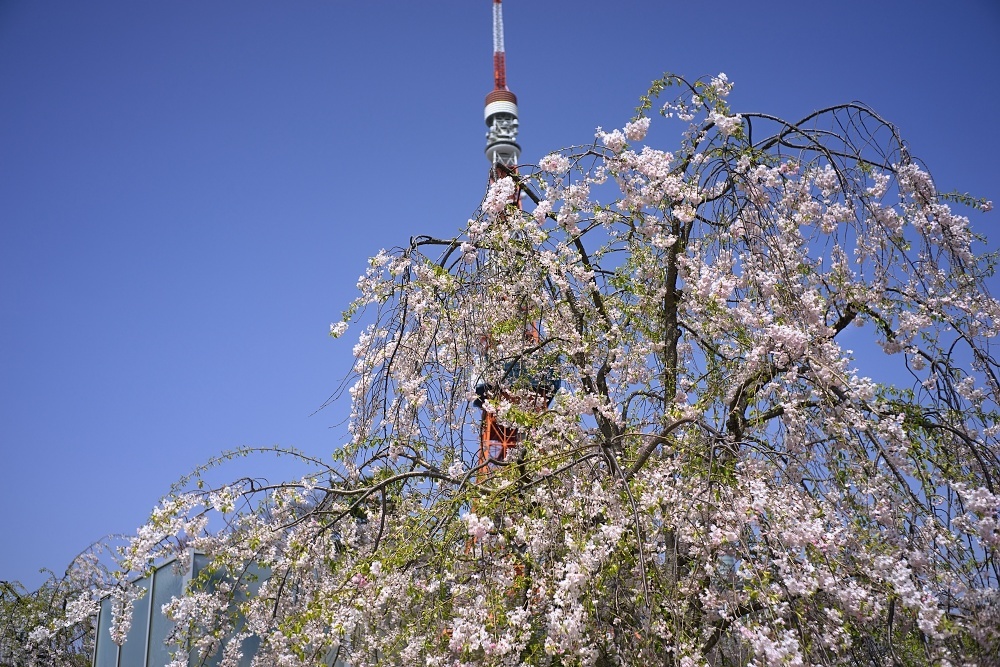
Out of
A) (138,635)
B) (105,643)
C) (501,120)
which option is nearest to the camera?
(138,635)

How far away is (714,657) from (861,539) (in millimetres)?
1028

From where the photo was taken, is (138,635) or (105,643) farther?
(105,643)

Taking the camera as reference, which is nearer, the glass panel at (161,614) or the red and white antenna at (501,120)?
the glass panel at (161,614)

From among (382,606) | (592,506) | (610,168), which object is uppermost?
(610,168)

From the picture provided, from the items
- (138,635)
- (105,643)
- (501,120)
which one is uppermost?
(501,120)

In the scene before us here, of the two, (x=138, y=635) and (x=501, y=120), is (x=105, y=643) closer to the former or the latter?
(x=138, y=635)

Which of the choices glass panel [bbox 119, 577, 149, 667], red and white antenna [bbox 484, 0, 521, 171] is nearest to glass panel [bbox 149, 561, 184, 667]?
glass panel [bbox 119, 577, 149, 667]

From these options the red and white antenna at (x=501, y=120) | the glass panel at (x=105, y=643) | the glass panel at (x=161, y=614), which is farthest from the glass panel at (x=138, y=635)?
the red and white antenna at (x=501, y=120)

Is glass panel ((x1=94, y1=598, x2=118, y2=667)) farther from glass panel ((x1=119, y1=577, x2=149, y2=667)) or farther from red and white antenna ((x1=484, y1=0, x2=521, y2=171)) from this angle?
red and white antenna ((x1=484, y1=0, x2=521, y2=171))

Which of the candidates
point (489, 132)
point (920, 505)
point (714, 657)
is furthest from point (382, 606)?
point (489, 132)

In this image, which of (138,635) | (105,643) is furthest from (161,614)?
(105,643)

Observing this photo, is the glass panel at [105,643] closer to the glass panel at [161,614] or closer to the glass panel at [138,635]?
the glass panel at [138,635]

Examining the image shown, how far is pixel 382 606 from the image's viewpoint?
419 cm

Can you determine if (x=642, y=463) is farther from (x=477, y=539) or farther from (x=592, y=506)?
(x=477, y=539)
